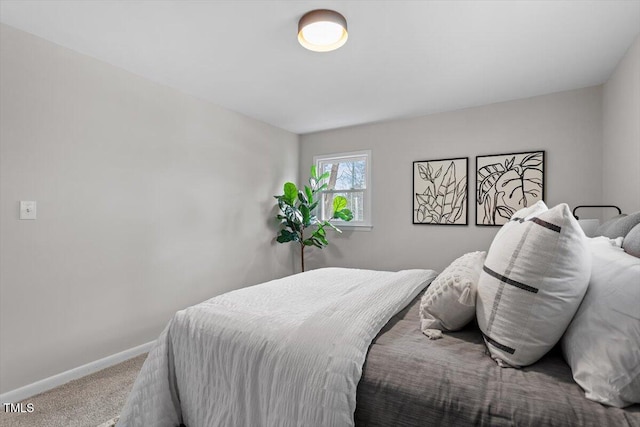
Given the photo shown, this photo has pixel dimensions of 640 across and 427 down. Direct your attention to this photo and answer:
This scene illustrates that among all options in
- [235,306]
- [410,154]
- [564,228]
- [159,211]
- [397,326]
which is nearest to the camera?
[564,228]

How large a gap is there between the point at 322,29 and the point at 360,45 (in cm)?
43

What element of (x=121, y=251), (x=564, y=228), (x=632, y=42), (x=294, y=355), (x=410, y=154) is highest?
(x=632, y=42)

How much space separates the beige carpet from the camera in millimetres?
1903

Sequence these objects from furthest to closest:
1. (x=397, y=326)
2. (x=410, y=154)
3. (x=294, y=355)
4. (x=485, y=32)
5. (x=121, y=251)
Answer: (x=410, y=154), (x=121, y=251), (x=485, y=32), (x=397, y=326), (x=294, y=355)

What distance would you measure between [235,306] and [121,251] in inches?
66.6

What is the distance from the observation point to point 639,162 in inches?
87.1

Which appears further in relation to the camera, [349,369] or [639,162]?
[639,162]

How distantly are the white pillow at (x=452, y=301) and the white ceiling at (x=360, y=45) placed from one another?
1.60 m

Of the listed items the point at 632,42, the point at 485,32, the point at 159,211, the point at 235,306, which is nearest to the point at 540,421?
the point at 235,306

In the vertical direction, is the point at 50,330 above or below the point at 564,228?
below

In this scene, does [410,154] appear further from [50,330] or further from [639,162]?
[50,330]

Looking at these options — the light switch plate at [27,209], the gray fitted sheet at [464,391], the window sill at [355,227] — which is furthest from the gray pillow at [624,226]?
the light switch plate at [27,209]

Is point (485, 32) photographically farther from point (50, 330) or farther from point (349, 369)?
point (50, 330)

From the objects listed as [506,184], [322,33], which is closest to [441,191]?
[506,184]
